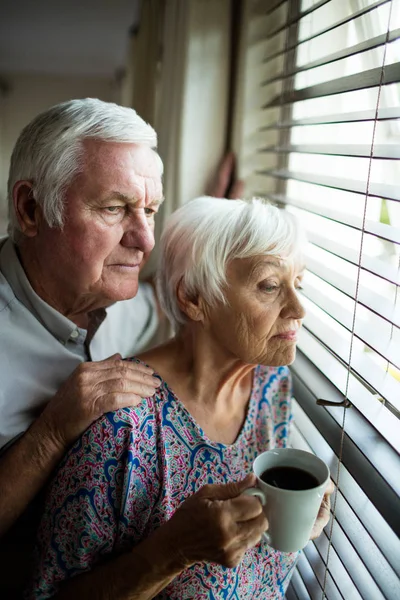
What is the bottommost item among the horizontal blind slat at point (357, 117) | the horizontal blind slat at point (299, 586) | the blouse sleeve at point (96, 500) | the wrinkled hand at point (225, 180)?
the horizontal blind slat at point (299, 586)

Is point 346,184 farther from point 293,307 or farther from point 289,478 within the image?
point 289,478

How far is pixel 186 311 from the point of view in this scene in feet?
3.95

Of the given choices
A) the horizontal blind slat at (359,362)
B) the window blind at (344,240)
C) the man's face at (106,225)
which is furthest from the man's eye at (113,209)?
the horizontal blind slat at (359,362)

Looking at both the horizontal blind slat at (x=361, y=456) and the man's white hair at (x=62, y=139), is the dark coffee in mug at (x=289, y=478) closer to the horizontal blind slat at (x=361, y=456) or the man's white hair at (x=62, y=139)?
the horizontal blind slat at (x=361, y=456)

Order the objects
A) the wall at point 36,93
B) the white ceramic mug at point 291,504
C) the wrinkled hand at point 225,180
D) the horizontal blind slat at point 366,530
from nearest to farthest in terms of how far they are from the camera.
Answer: the white ceramic mug at point 291,504 < the horizontal blind slat at point 366,530 < the wrinkled hand at point 225,180 < the wall at point 36,93

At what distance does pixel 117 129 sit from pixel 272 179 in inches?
29.1

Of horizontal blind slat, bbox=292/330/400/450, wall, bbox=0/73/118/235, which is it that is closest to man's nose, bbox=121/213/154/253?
horizontal blind slat, bbox=292/330/400/450

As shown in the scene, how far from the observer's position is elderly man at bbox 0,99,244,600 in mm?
1199

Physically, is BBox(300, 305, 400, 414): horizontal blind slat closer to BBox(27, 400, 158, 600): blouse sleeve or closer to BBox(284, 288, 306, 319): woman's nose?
BBox(284, 288, 306, 319): woman's nose

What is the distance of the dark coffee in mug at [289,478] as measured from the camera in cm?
84

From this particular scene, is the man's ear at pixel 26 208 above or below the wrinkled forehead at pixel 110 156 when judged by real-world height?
below

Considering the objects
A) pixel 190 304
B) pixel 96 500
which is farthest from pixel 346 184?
pixel 96 500

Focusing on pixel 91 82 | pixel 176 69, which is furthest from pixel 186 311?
pixel 91 82

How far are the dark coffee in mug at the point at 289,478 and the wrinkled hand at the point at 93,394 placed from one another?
1.19 ft
